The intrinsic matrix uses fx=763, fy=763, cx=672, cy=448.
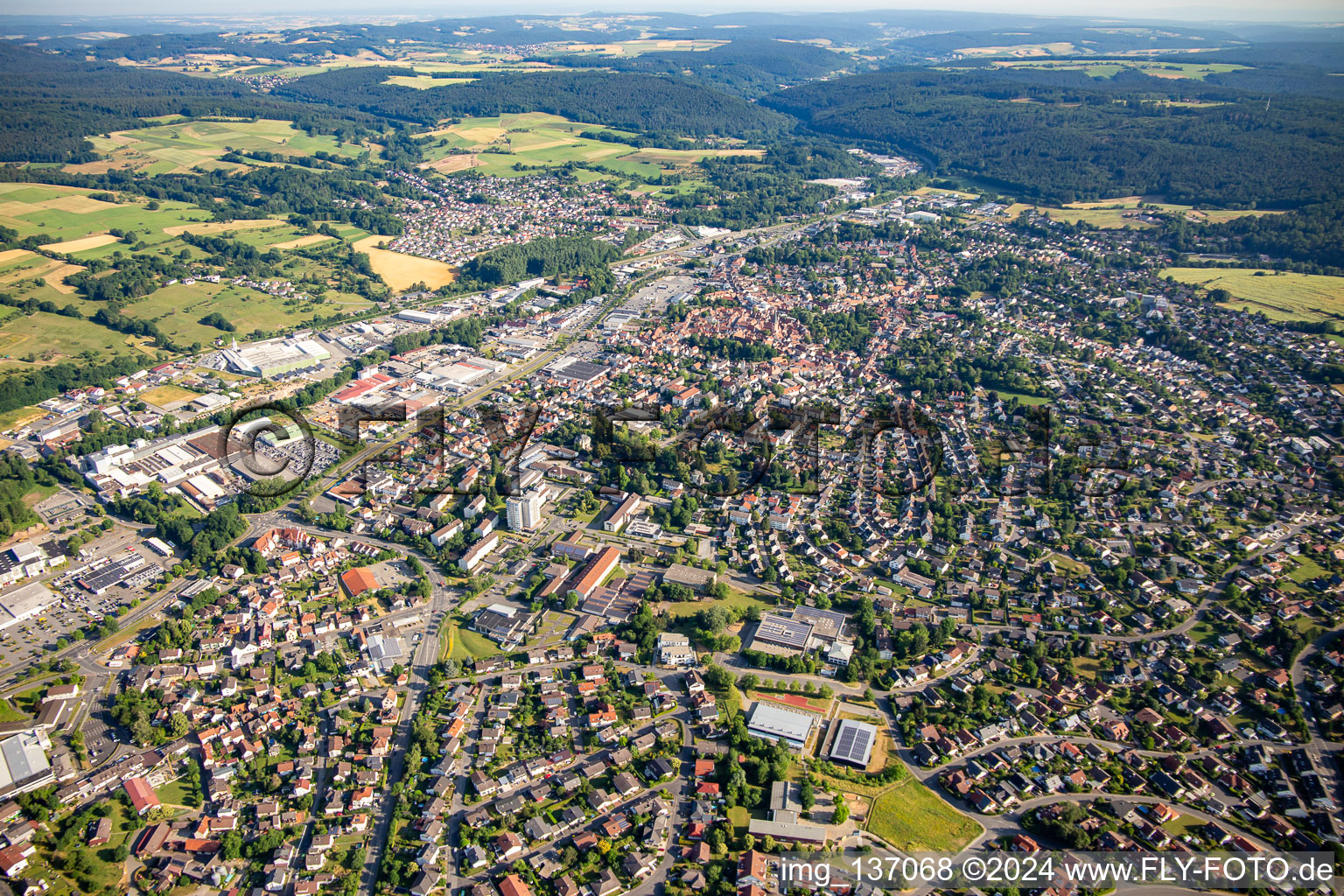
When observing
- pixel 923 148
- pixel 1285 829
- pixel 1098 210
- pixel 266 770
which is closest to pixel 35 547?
pixel 266 770

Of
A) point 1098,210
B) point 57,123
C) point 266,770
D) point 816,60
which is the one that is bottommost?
point 266,770

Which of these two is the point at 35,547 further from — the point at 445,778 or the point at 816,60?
the point at 816,60

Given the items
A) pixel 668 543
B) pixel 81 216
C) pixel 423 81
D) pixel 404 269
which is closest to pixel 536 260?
pixel 404 269

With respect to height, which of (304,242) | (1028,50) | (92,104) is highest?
(1028,50)

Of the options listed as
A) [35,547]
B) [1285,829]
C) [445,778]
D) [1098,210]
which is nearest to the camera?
[1285,829]

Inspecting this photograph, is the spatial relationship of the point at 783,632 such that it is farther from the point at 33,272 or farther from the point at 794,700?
the point at 33,272

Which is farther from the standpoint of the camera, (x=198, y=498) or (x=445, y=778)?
(x=198, y=498)

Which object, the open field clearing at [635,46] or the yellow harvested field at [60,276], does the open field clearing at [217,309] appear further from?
the open field clearing at [635,46]

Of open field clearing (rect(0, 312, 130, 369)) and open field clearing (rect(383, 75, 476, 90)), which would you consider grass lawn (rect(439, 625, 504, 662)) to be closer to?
open field clearing (rect(0, 312, 130, 369))
